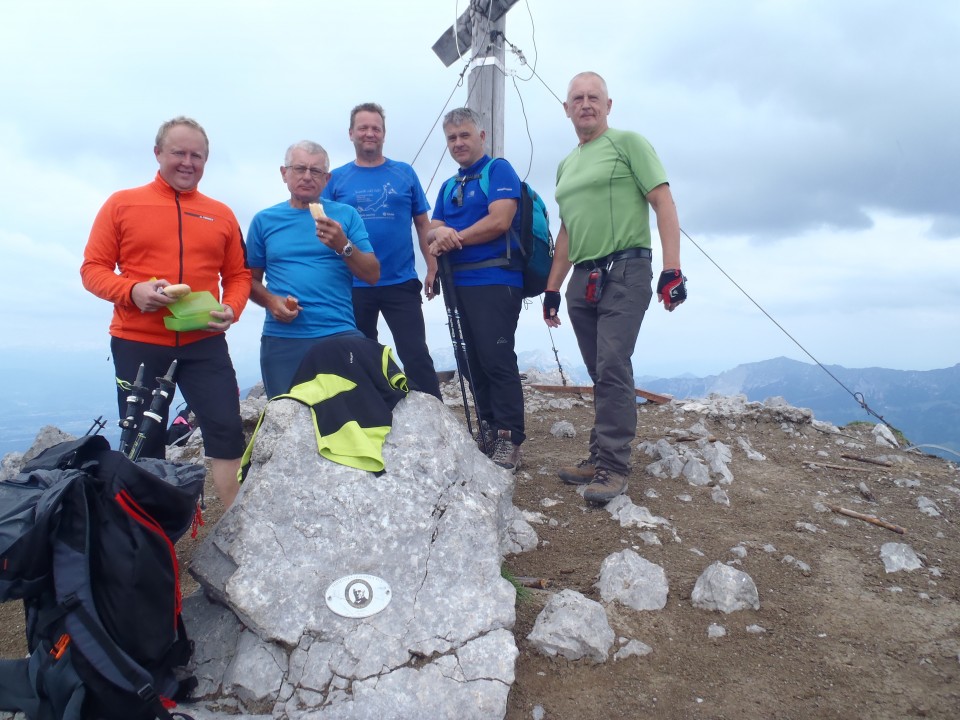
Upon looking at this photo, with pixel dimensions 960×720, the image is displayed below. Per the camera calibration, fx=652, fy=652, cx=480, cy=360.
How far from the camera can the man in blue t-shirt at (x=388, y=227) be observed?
5160 mm

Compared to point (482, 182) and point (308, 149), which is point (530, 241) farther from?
point (308, 149)

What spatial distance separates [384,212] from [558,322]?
5.51 feet

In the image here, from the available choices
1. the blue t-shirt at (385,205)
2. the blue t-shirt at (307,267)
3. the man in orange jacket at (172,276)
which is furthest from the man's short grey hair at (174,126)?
the blue t-shirt at (385,205)

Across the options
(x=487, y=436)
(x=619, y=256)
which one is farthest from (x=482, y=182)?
(x=487, y=436)

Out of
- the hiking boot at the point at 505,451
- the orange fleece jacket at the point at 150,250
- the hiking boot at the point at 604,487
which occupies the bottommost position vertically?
the hiking boot at the point at 604,487

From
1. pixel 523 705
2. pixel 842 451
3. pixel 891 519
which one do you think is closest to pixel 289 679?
pixel 523 705

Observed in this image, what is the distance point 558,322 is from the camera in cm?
547

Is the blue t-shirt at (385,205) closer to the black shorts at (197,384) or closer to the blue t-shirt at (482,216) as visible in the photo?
the blue t-shirt at (482,216)

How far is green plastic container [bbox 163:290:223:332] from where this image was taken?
382 cm

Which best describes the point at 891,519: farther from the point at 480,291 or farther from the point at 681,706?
the point at 480,291

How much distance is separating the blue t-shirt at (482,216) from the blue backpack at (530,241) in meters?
0.03

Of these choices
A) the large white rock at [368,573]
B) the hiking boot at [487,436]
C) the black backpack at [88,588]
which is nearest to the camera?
the black backpack at [88,588]

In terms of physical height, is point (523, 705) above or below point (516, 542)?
below

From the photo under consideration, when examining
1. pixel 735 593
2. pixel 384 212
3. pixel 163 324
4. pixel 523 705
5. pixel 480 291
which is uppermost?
pixel 384 212
